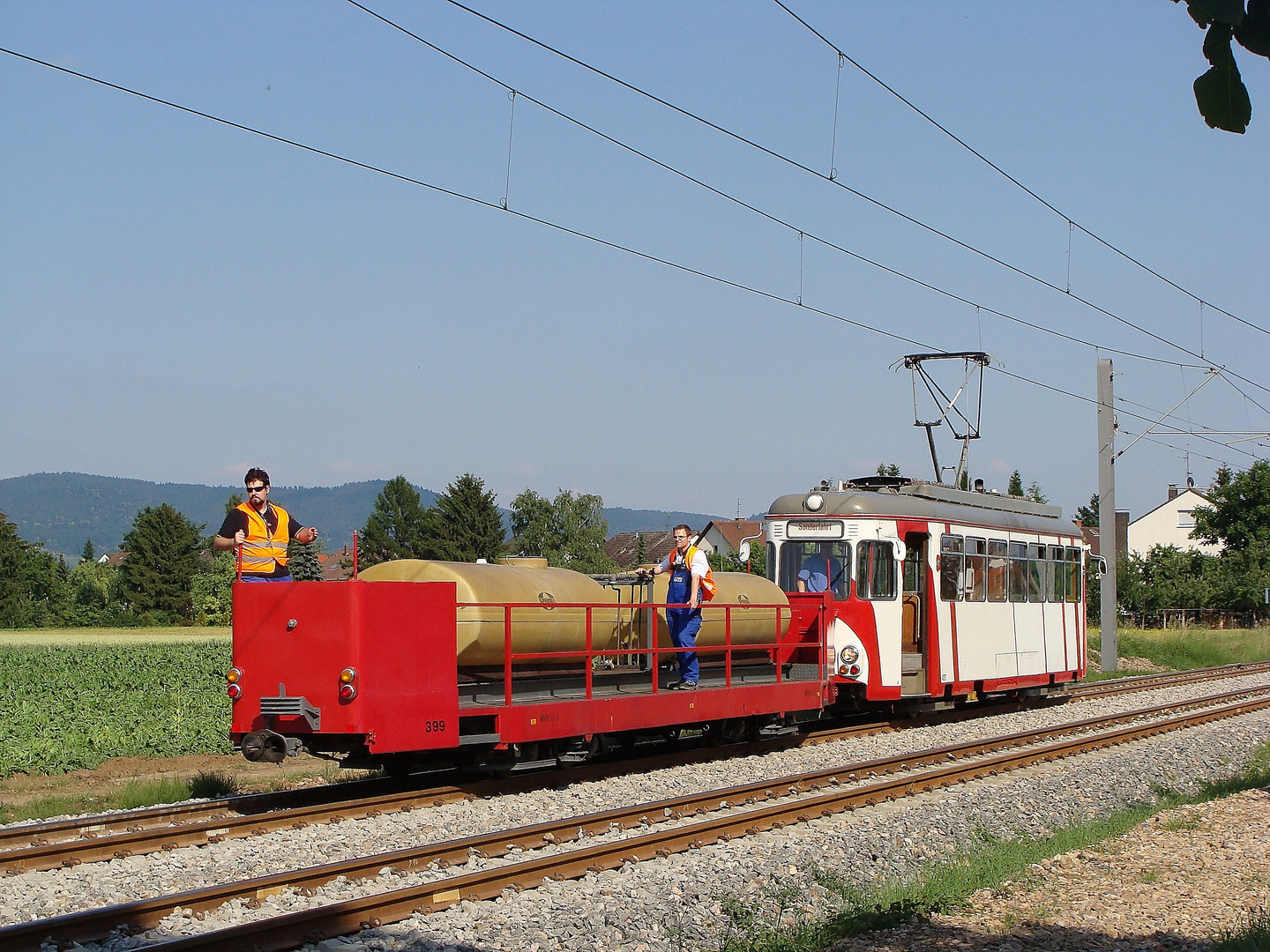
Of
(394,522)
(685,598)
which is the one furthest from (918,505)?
(394,522)

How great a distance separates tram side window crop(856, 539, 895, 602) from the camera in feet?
55.3

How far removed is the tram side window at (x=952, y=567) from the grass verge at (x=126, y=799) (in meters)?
10.00

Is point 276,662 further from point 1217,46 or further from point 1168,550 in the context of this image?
point 1168,550

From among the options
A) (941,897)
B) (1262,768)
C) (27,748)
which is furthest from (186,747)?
(1262,768)

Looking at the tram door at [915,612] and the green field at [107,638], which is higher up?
the tram door at [915,612]

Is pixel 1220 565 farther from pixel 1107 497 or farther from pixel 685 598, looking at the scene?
pixel 685 598

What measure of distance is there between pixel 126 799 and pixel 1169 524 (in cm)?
10185

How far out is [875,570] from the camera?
16906mm

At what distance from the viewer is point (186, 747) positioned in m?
16.2

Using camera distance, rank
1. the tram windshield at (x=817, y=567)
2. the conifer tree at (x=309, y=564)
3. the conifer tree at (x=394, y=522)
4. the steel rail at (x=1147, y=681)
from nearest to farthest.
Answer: the tram windshield at (x=817, y=567) → the steel rail at (x=1147, y=681) → the conifer tree at (x=309, y=564) → the conifer tree at (x=394, y=522)

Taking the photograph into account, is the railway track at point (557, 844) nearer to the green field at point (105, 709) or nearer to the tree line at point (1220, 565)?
the green field at point (105, 709)

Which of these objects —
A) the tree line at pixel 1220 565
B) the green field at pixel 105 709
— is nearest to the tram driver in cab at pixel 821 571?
the green field at pixel 105 709

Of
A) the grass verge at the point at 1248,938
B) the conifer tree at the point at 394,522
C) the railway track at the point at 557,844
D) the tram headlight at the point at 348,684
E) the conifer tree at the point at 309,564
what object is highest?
the conifer tree at the point at 394,522

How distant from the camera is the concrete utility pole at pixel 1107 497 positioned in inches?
1199
